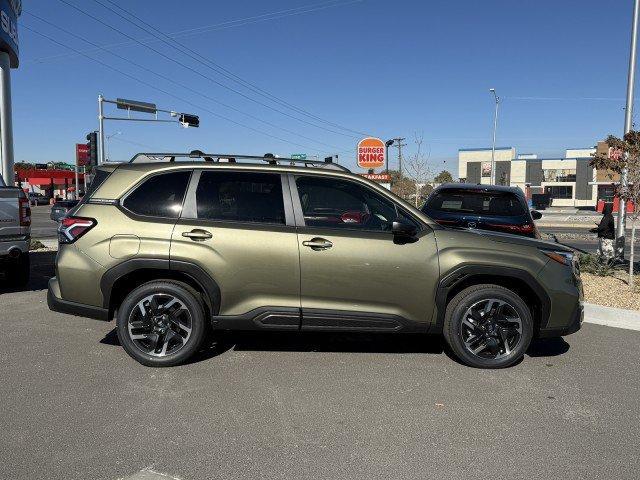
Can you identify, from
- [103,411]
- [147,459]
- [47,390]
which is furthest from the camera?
[47,390]

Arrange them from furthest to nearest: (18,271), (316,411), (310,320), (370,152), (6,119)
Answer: (370,152)
(6,119)
(18,271)
(310,320)
(316,411)

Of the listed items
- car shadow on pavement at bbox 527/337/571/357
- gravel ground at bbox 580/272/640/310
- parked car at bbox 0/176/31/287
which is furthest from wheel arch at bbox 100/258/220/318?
gravel ground at bbox 580/272/640/310

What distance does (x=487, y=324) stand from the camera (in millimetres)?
4582

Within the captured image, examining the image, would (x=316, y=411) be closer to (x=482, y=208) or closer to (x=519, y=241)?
(x=519, y=241)

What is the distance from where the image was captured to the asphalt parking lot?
3.02 metres

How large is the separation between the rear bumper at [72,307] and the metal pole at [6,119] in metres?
9.33

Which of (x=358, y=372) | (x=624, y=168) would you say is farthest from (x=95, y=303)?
(x=624, y=168)

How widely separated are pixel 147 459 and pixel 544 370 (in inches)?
137

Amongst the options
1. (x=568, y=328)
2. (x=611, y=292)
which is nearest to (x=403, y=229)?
(x=568, y=328)

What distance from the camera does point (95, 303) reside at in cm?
449

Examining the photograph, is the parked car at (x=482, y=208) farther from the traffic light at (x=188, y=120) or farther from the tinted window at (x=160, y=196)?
the traffic light at (x=188, y=120)

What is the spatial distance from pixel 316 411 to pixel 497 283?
2.10m

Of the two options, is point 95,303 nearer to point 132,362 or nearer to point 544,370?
point 132,362

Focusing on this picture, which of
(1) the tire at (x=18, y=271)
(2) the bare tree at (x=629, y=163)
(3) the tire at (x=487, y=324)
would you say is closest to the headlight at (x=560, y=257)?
(3) the tire at (x=487, y=324)
